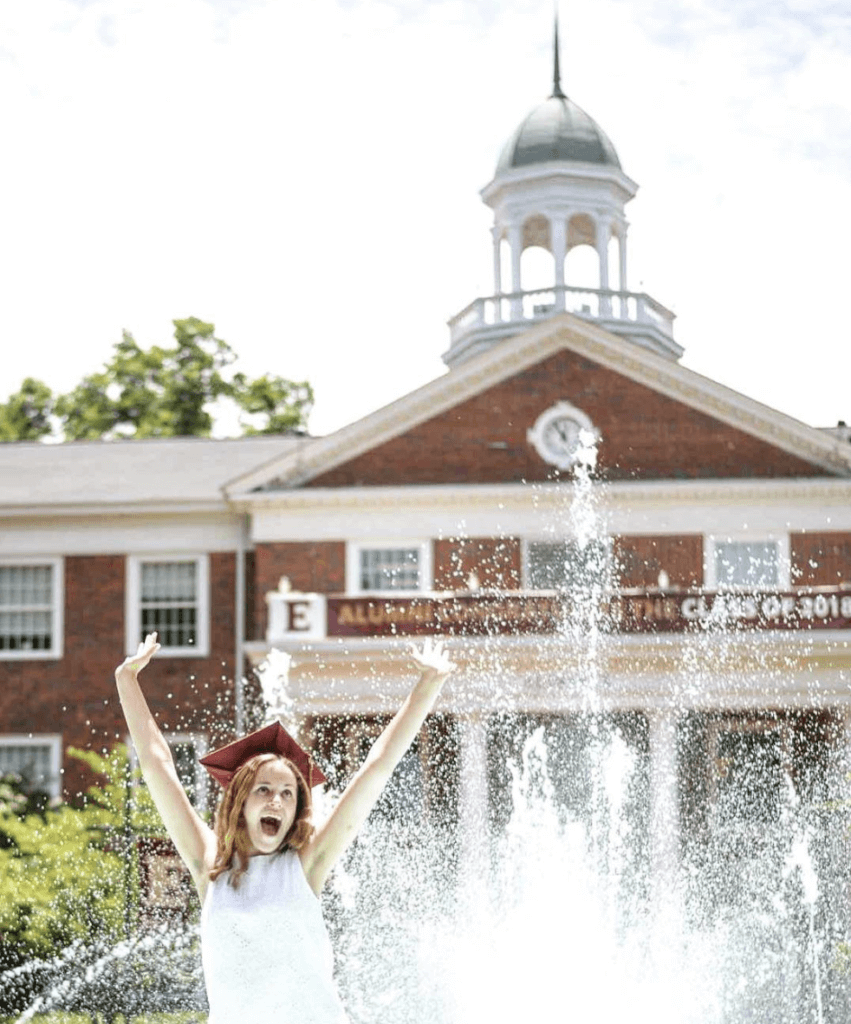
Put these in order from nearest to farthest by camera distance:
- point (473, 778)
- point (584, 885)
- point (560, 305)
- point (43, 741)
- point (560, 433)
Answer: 1. point (584, 885)
2. point (473, 778)
3. point (560, 433)
4. point (43, 741)
5. point (560, 305)

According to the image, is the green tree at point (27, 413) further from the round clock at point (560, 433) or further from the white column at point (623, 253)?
the round clock at point (560, 433)

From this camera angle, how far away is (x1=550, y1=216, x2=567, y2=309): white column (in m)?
35.7

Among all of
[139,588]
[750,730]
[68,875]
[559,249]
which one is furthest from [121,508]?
[559,249]

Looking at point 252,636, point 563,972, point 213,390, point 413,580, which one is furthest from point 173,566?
point 213,390

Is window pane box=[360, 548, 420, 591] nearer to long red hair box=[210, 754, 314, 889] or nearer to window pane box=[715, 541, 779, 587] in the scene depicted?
window pane box=[715, 541, 779, 587]

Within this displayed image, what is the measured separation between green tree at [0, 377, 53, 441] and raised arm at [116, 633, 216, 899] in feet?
148

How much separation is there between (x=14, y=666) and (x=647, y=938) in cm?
1526

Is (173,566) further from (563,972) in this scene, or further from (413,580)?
(563,972)

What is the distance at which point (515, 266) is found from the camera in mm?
36594

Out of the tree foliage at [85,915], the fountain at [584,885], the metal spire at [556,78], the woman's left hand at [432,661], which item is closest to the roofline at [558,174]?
the metal spire at [556,78]

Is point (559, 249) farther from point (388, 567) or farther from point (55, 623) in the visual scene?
point (55, 623)

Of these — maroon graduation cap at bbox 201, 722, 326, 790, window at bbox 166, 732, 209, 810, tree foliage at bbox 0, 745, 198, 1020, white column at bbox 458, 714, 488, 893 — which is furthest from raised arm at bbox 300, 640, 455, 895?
white column at bbox 458, 714, 488, 893

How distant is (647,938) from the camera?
16844 mm

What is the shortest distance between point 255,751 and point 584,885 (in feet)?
53.0
